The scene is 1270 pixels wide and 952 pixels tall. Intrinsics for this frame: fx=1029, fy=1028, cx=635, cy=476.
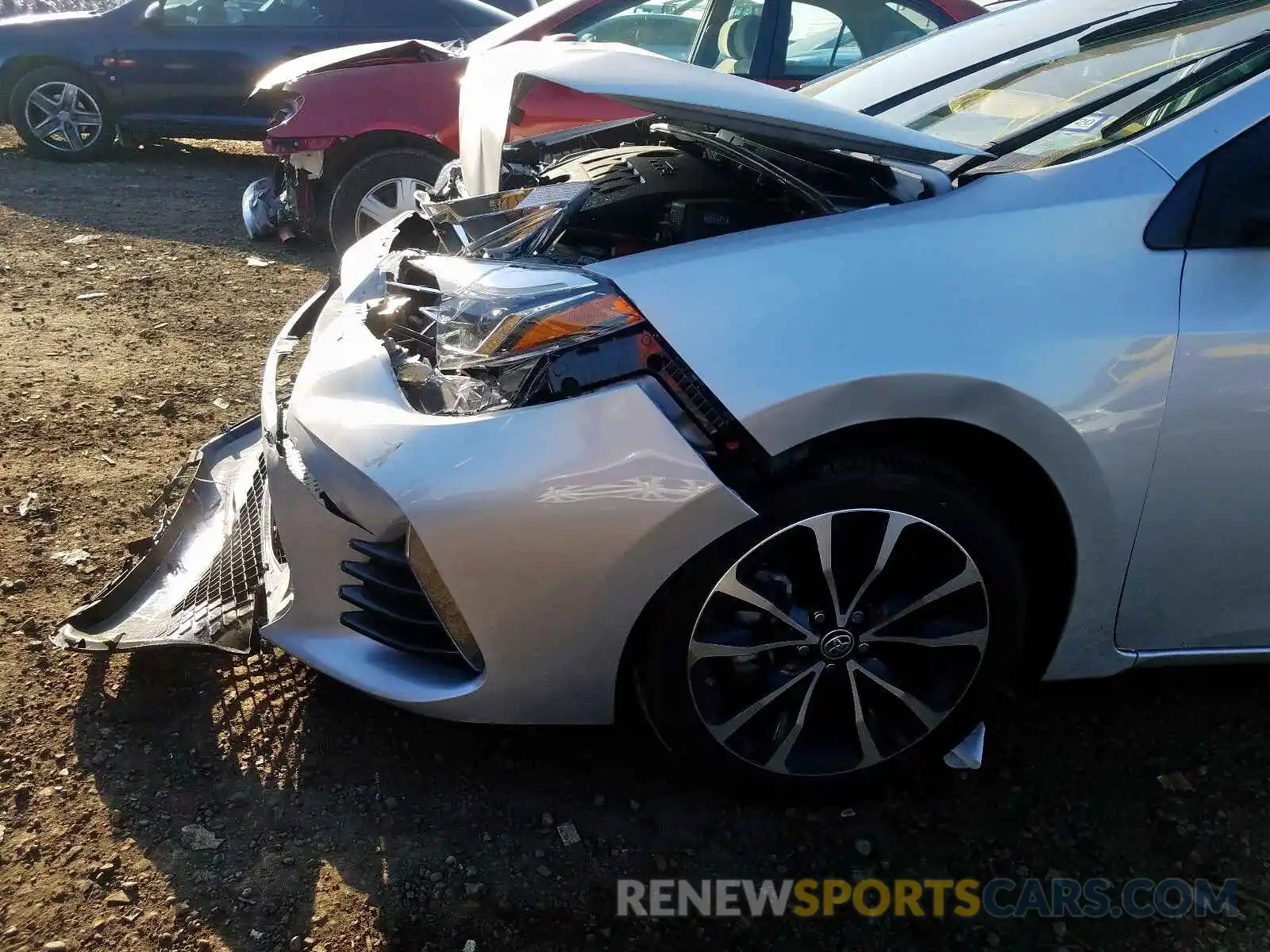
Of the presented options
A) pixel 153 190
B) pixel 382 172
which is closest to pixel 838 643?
pixel 382 172

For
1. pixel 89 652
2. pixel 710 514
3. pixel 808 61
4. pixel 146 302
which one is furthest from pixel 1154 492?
pixel 146 302

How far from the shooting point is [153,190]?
7117mm

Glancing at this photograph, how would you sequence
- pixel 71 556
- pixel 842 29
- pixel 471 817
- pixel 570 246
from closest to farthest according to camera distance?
1. pixel 471 817
2. pixel 570 246
3. pixel 71 556
4. pixel 842 29

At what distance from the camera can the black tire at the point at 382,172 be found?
5363 millimetres

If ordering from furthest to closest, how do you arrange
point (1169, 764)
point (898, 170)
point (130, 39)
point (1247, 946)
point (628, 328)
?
point (130, 39)
point (1169, 764)
point (898, 170)
point (1247, 946)
point (628, 328)

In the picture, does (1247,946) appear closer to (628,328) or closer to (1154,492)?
(1154,492)

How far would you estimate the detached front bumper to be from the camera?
1714 mm

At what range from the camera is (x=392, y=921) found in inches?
71.5

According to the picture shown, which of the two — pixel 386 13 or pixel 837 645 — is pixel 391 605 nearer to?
pixel 837 645

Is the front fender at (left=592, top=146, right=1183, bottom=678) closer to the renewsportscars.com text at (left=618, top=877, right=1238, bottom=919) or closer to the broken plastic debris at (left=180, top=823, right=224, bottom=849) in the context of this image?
the renewsportscars.com text at (left=618, top=877, right=1238, bottom=919)

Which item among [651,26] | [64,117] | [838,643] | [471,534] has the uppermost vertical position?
[651,26]

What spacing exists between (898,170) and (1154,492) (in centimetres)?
80

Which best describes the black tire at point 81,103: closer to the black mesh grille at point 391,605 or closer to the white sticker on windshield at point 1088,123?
the black mesh grille at point 391,605

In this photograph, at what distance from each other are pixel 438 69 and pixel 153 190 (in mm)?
2933
